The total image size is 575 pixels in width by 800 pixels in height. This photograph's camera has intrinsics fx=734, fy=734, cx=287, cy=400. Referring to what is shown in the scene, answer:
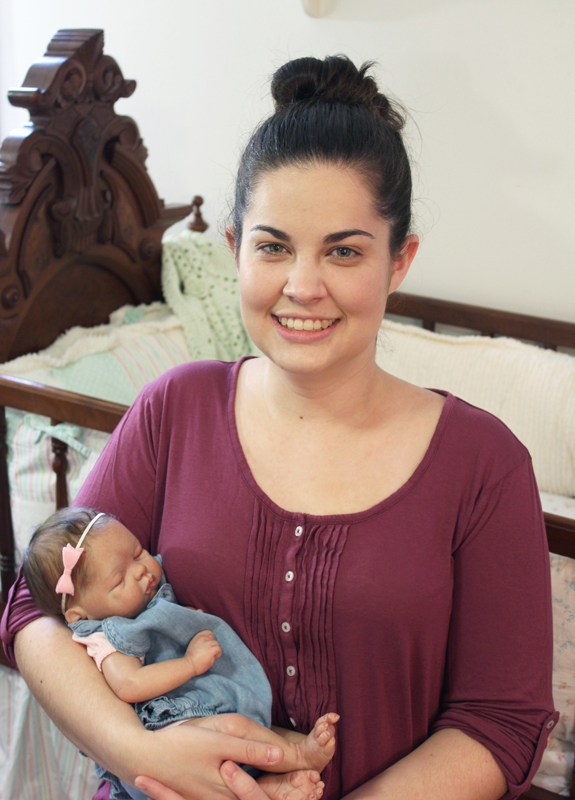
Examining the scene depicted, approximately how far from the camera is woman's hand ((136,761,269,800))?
2.89ft

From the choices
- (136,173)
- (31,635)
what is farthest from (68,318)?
(31,635)

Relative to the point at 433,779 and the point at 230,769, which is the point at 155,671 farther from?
the point at 433,779

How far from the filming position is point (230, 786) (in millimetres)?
883

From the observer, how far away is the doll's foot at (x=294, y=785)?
36.0 inches

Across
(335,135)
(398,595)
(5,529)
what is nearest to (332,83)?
(335,135)

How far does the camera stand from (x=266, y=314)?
95 centimetres

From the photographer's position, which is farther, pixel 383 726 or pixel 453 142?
pixel 453 142

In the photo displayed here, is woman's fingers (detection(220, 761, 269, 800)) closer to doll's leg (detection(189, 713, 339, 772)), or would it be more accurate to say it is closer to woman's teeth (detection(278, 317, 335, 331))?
doll's leg (detection(189, 713, 339, 772))

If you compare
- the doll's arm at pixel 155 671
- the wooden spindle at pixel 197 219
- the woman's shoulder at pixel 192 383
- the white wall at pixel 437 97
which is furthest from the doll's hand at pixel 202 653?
the wooden spindle at pixel 197 219

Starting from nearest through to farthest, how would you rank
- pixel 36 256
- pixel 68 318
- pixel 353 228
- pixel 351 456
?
pixel 353 228 < pixel 351 456 < pixel 36 256 < pixel 68 318

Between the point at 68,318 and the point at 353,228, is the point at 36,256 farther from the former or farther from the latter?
the point at 353,228

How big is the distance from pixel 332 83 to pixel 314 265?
0.26 metres

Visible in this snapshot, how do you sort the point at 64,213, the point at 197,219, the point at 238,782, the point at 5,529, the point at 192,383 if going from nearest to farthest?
the point at 238,782 < the point at 192,383 < the point at 5,529 < the point at 64,213 < the point at 197,219

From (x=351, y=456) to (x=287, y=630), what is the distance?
9.8 inches
